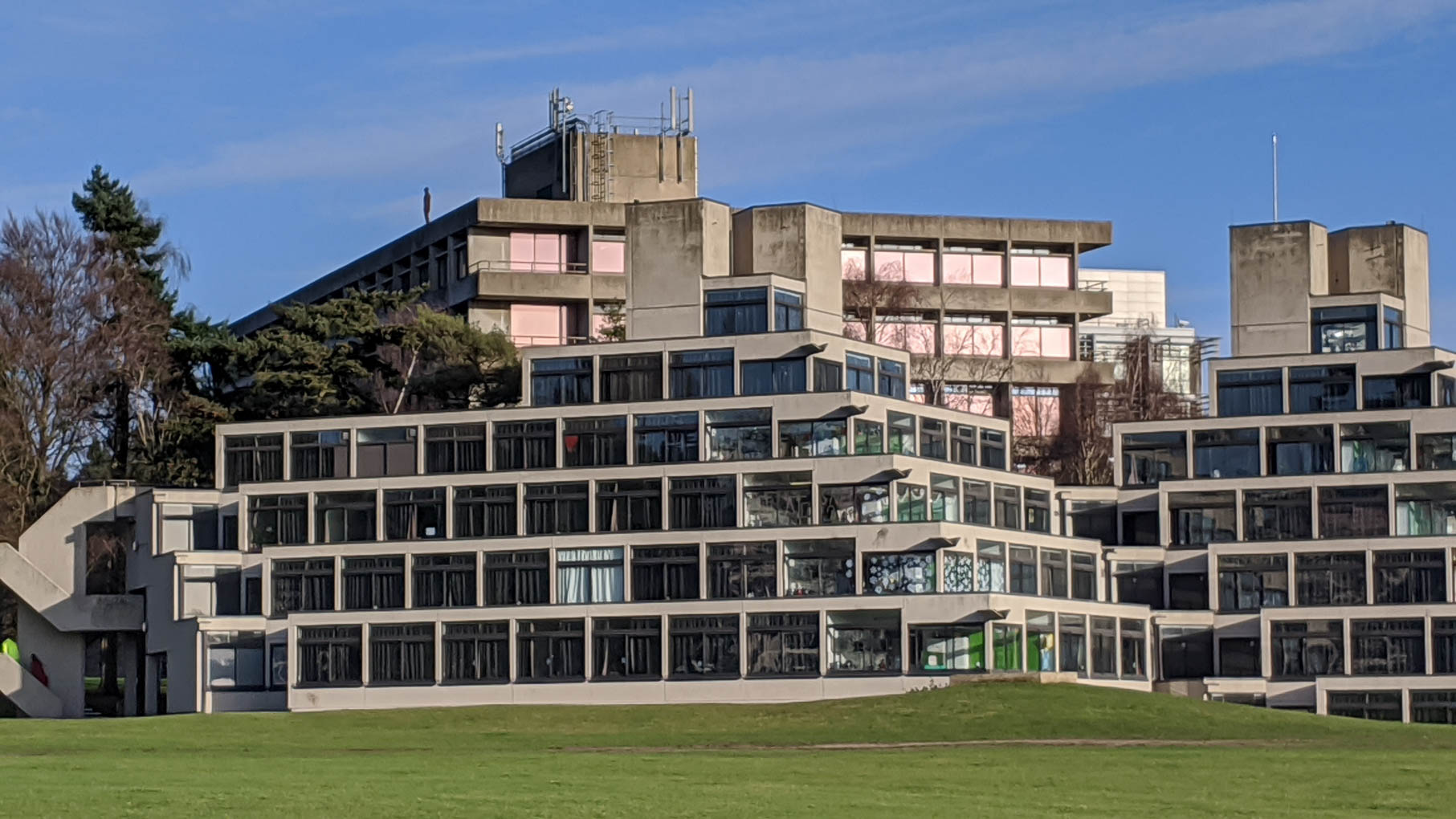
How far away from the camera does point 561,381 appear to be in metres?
99.1

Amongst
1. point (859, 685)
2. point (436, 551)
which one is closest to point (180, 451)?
point (436, 551)

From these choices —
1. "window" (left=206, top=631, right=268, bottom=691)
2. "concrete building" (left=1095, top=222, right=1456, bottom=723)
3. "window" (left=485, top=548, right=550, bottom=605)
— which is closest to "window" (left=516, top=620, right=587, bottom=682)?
"window" (left=485, top=548, right=550, bottom=605)

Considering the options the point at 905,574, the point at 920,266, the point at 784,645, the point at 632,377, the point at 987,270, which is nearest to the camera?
the point at 784,645

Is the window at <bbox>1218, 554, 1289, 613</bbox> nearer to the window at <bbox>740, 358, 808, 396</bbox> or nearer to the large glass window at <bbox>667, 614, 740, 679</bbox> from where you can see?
the window at <bbox>740, 358, 808, 396</bbox>

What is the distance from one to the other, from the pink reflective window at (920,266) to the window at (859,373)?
45.4 metres

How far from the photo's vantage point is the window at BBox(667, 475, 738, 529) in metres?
96.1

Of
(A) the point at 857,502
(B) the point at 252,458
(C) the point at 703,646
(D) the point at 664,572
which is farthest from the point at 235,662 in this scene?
(A) the point at 857,502

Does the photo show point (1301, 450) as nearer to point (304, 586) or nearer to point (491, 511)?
point (491, 511)

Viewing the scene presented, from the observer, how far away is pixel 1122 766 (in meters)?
57.2

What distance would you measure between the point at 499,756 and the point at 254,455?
45.3 metres

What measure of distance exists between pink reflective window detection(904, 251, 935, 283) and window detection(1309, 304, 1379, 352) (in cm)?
3963

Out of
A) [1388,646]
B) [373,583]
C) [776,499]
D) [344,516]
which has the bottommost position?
[1388,646]

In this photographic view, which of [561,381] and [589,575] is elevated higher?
[561,381]

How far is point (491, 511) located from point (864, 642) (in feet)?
55.2
